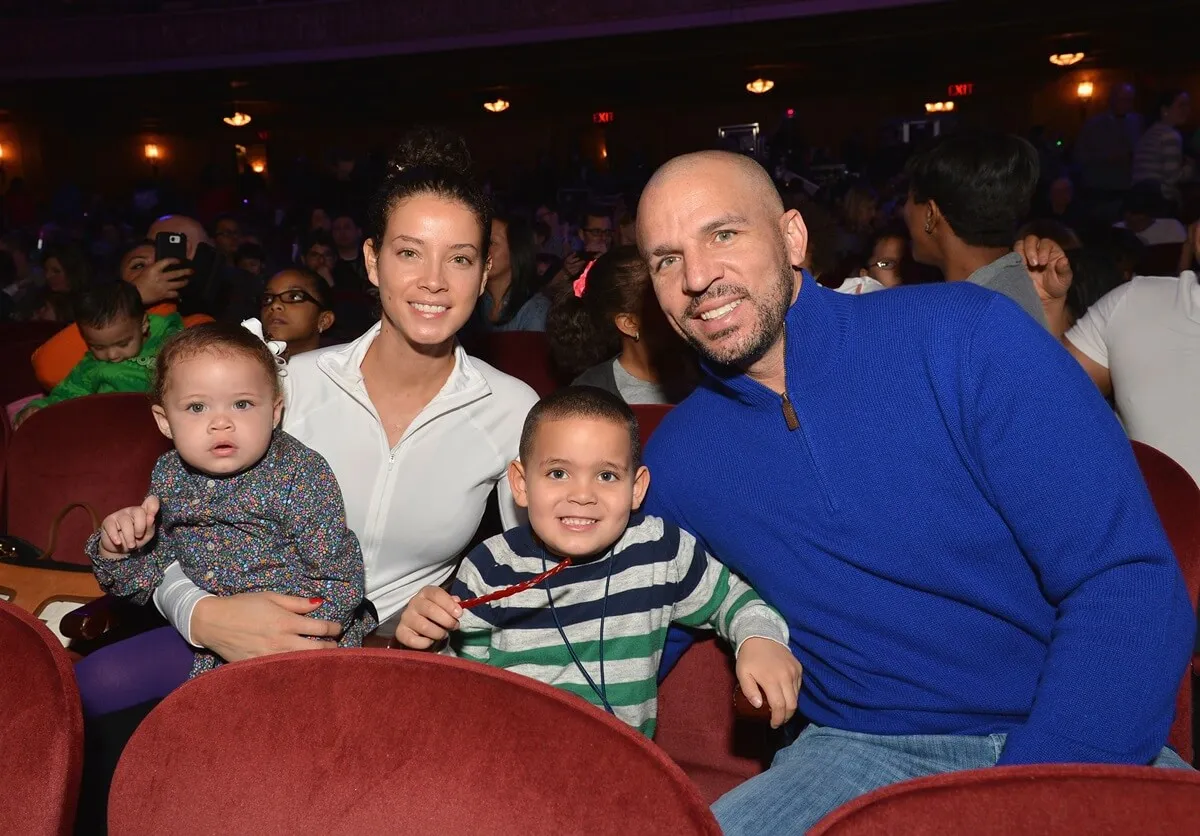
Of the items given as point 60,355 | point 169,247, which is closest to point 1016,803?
point 60,355

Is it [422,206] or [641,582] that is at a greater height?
[422,206]

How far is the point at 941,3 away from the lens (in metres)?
11.9

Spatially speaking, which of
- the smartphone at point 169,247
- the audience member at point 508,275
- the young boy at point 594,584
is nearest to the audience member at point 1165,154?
the audience member at point 508,275

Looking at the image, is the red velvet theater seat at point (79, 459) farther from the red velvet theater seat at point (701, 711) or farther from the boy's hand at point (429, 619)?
the red velvet theater seat at point (701, 711)

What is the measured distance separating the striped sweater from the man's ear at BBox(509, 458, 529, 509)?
0.07 metres

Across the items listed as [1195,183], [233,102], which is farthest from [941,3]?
[233,102]

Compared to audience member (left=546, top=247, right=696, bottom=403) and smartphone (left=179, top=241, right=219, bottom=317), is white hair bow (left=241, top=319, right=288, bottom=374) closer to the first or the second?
audience member (left=546, top=247, right=696, bottom=403)

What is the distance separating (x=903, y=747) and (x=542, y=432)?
2.53 ft

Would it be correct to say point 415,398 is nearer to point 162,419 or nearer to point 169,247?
point 162,419

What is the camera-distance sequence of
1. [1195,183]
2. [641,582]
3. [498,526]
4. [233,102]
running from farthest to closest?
[233,102]
[1195,183]
[498,526]
[641,582]

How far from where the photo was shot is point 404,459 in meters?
2.08

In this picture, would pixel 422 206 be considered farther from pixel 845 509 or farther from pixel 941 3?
pixel 941 3

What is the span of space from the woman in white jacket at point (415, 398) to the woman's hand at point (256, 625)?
21cm

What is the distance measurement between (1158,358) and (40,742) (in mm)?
2612
